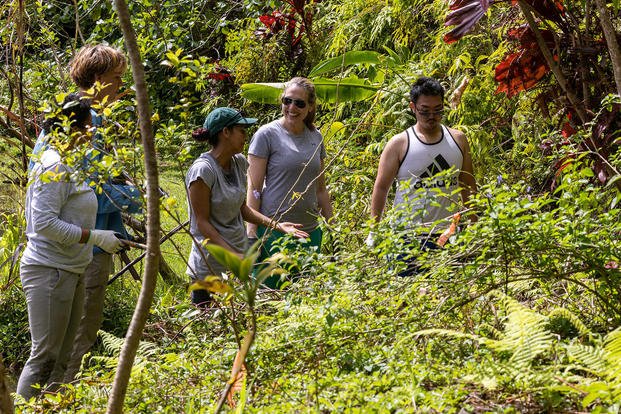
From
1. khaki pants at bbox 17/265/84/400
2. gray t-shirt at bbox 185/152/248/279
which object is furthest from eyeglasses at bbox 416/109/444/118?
khaki pants at bbox 17/265/84/400

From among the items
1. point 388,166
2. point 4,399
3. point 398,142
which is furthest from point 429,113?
point 4,399

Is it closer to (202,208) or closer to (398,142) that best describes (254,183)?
(202,208)

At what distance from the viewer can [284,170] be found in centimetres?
608

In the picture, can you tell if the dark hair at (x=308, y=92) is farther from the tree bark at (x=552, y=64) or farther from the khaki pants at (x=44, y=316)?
the khaki pants at (x=44, y=316)

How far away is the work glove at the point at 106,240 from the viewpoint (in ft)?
16.9

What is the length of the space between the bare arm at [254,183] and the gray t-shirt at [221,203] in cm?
32

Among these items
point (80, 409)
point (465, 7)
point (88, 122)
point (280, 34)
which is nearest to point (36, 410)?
point (80, 409)

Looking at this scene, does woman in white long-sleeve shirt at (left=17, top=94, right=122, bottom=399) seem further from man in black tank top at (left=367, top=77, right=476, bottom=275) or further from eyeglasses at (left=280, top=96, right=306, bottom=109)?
man in black tank top at (left=367, top=77, right=476, bottom=275)

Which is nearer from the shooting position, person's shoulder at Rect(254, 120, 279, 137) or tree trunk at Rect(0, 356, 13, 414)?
tree trunk at Rect(0, 356, 13, 414)

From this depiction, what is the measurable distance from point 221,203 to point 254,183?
62cm

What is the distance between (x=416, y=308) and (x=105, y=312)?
3.79 m

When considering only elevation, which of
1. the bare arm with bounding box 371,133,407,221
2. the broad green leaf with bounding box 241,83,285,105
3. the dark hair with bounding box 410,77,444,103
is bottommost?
the bare arm with bounding box 371,133,407,221

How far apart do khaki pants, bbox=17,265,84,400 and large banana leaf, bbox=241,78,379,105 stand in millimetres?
3445

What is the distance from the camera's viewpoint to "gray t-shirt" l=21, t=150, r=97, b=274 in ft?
16.1
